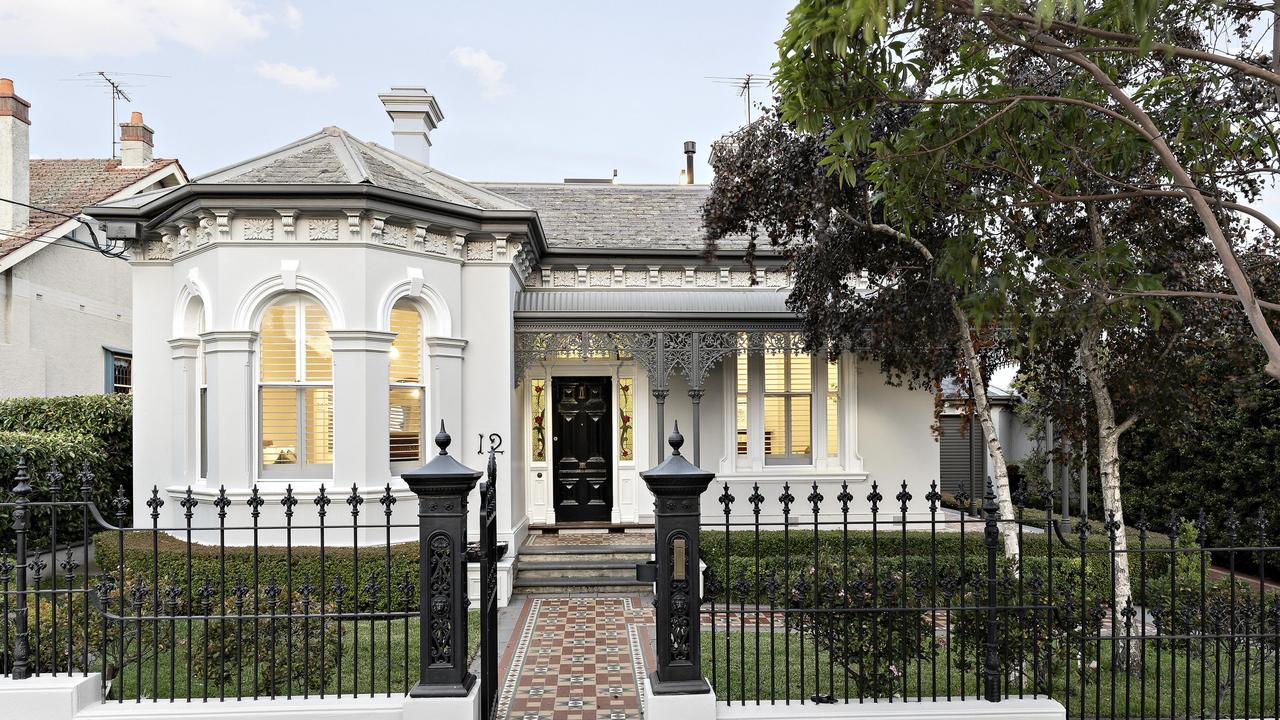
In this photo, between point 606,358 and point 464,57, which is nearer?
point 606,358

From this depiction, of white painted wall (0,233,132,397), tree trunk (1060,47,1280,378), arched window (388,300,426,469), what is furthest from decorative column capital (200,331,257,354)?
tree trunk (1060,47,1280,378)

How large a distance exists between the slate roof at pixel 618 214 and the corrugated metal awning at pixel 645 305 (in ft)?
3.80

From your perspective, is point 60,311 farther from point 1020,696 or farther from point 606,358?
point 1020,696

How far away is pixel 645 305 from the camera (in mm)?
10570

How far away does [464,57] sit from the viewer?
21.0m

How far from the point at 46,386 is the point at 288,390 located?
7851mm

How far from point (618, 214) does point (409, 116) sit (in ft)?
12.5

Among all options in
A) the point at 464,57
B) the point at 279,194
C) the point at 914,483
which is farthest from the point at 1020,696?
the point at 464,57

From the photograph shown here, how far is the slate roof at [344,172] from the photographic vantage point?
8867mm

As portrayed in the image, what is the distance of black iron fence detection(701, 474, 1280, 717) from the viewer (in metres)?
4.25

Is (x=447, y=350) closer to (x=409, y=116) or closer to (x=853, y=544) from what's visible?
(x=409, y=116)

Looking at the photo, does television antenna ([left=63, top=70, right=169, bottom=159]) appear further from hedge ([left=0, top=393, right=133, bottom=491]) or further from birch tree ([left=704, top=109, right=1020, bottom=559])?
birch tree ([left=704, top=109, right=1020, bottom=559])

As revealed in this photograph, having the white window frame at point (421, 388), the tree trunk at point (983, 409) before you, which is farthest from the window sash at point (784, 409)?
the white window frame at point (421, 388)

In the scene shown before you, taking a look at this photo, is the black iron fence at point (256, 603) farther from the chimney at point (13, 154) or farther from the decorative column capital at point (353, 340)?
the chimney at point (13, 154)
